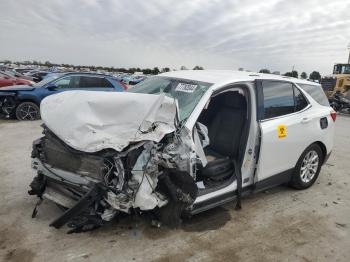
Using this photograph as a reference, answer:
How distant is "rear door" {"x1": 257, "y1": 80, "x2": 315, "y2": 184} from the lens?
422cm

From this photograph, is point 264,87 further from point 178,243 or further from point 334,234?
point 178,243

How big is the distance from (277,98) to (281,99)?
0.35ft

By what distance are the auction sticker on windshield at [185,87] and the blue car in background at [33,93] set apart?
767 centimetres

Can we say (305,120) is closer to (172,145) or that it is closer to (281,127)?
(281,127)

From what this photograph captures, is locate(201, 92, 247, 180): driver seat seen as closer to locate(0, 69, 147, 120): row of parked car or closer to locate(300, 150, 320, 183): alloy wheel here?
locate(300, 150, 320, 183): alloy wheel

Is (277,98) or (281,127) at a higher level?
(277,98)

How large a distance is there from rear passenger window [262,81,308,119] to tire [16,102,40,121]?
865cm

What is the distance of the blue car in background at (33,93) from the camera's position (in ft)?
34.5

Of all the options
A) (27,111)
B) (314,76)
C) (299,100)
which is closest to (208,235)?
(299,100)

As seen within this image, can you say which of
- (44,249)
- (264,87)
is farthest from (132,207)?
(264,87)

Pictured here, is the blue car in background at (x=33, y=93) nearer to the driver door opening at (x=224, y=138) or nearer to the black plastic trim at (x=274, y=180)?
the driver door opening at (x=224, y=138)

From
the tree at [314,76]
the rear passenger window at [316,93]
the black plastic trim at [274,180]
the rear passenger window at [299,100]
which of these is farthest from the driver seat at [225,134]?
the tree at [314,76]

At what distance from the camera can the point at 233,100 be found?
462cm

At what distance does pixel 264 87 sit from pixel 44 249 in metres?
3.23
